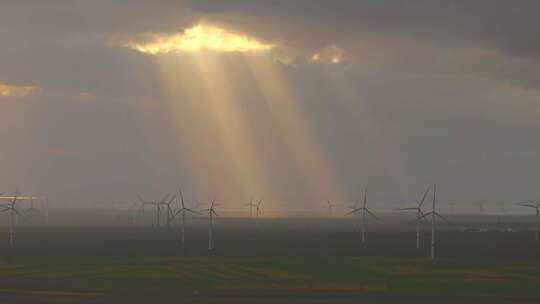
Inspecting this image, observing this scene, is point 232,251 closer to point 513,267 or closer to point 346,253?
point 346,253

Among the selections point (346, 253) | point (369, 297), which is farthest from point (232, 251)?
point (369, 297)

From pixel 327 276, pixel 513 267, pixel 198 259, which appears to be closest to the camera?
pixel 327 276

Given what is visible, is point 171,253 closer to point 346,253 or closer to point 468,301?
point 346,253

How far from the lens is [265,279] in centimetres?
11319

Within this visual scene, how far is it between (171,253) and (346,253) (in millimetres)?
37926

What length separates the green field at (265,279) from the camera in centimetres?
9650

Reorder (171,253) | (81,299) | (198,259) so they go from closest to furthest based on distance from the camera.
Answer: (81,299), (198,259), (171,253)

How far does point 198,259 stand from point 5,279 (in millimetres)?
43885

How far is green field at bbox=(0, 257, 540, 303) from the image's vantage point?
96.5 m

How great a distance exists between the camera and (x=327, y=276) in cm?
11869

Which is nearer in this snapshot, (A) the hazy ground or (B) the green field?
(A) the hazy ground

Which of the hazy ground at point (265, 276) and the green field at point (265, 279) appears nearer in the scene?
the hazy ground at point (265, 276)

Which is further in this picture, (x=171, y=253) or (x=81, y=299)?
(x=171, y=253)

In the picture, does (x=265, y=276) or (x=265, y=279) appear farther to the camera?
(x=265, y=276)
